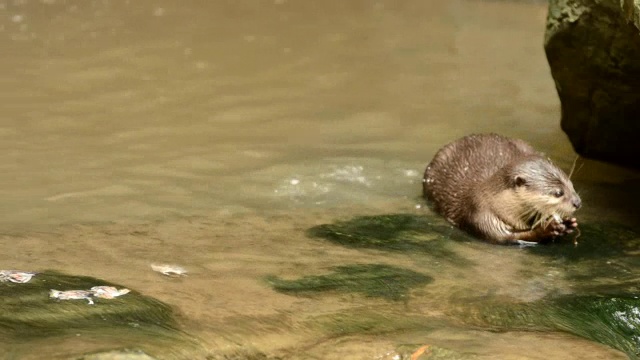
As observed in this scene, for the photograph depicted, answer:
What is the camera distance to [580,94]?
501cm

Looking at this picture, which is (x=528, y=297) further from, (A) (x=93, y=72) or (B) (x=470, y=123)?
(A) (x=93, y=72)

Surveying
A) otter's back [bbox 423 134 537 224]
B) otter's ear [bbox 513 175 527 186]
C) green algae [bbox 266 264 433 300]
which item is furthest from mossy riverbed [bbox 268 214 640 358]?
otter's ear [bbox 513 175 527 186]

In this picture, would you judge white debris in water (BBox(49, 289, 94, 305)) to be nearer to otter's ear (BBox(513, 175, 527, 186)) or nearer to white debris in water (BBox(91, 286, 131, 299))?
white debris in water (BBox(91, 286, 131, 299))

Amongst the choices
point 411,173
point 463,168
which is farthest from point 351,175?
point 463,168

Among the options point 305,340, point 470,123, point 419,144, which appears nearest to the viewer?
point 305,340

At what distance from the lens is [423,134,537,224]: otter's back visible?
4480mm

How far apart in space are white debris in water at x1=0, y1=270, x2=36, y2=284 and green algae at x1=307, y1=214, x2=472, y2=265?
1.27 meters

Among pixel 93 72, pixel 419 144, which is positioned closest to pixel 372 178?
pixel 419 144

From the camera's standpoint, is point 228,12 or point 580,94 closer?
point 580,94

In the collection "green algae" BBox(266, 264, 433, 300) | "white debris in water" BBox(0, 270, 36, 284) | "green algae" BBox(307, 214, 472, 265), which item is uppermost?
"white debris in water" BBox(0, 270, 36, 284)

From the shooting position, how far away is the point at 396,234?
4137 millimetres

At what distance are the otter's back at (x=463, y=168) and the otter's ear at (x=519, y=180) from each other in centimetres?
23

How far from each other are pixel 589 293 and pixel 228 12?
252 inches

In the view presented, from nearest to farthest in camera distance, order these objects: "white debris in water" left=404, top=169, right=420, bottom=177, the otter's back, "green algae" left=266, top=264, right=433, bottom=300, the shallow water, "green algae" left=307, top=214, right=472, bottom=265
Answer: the shallow water < "green algae" left=266, top=264, right=433, bottom=300 < "green algae" left=307, top=214, right=472, bottom=265 < the otter's back < "white debris in water" left=404, top=169, right=420, bottom=177
